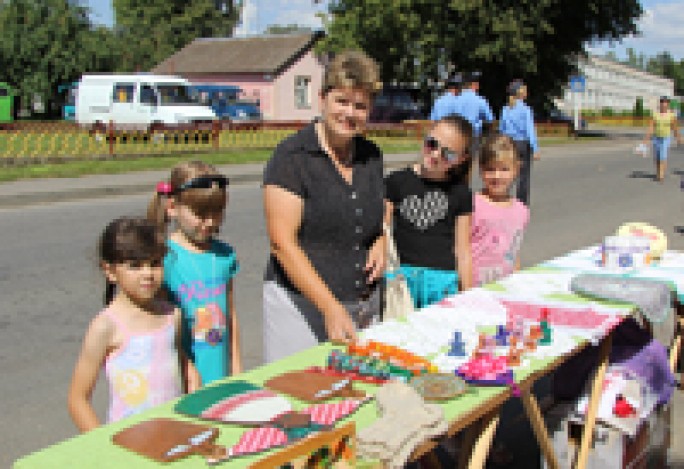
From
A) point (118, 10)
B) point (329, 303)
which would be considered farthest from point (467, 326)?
point (118, 10)

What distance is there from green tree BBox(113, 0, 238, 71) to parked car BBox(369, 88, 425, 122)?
32546mm

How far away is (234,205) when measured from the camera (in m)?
12.1

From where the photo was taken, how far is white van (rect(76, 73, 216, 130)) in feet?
81.9

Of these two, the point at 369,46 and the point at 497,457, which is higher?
the point at 369,46

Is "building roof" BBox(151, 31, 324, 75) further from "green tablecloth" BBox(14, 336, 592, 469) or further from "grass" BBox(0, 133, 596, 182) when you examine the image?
"green tablecloth" BBox(14, 336, 592, 469)

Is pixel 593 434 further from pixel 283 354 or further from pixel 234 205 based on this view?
pixel 234 205

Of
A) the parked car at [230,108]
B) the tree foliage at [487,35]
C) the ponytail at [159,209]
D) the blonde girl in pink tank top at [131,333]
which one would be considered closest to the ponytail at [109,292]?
the blonde girl in pink tank top at [131,333]

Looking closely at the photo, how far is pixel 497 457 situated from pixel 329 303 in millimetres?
1528

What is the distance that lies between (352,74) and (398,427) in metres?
1.28

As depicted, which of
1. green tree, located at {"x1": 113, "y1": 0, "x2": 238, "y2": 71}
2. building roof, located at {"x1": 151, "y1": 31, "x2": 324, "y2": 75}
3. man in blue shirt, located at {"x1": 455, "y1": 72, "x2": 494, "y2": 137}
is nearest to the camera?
man in blue shirt, located at {"x1": 455, "y1": 72, "x2": 494, "y2": 137}

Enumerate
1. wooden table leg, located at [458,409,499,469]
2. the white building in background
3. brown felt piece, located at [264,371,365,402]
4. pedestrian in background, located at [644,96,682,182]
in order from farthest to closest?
1. the white building in background
2. pedestrian in background, located at [644,96,682,182]
3. wooden table leg, located at [458,409,499,469]
4. brown felt piece, located at [264,371,365,402]

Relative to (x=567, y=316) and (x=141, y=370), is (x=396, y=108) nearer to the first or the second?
(x=567, y=316)

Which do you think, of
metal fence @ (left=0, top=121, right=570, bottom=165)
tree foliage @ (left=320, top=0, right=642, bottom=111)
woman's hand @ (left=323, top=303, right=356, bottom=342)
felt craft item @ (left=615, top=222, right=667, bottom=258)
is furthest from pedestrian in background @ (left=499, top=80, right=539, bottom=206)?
tree foliage @ (left=320, top=0, right=642, bottom=111)

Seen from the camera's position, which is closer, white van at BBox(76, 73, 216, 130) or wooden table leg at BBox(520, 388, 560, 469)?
wooden table leg at BBox(520, 388, 560, 469)
